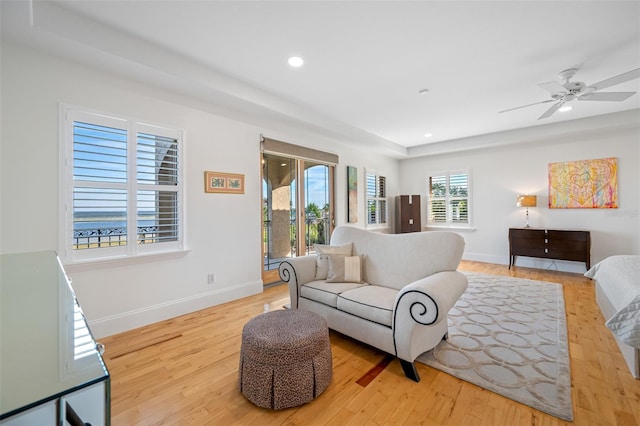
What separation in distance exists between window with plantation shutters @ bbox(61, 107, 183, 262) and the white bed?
3.80 metres

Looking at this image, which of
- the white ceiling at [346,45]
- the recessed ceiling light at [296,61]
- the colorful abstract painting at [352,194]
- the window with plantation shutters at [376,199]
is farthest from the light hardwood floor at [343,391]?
the window with plantation shutters at [376,199]

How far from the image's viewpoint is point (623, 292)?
200 centimetres

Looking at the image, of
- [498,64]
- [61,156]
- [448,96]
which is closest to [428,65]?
[498,64]

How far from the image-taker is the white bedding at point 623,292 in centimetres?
169

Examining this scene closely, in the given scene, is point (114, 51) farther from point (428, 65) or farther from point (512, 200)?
point (512, 200)

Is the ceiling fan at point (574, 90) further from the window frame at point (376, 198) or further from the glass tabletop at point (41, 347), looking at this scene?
the glass tabletop at point (41, 347)

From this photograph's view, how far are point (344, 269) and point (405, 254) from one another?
1.96 feet

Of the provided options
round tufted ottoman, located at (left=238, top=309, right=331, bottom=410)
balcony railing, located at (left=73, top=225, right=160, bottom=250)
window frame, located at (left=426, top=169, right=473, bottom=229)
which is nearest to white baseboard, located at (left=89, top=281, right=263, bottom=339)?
balcony railing, located at (left=73, top=225, right=160, bottom=250)

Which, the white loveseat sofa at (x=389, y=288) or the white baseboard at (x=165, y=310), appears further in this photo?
the white baseboard at (x=165, y=310)

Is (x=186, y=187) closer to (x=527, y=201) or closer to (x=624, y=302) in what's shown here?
(x=624, y=302)

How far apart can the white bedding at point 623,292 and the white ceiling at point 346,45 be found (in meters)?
2.00

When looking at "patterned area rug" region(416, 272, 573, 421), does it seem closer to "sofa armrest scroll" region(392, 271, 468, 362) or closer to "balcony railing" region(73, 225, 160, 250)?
"sofa armrest scroll" region(392, 271, 468, 362)

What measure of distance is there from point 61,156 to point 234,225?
180cm

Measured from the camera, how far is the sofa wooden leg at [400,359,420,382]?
185cm
